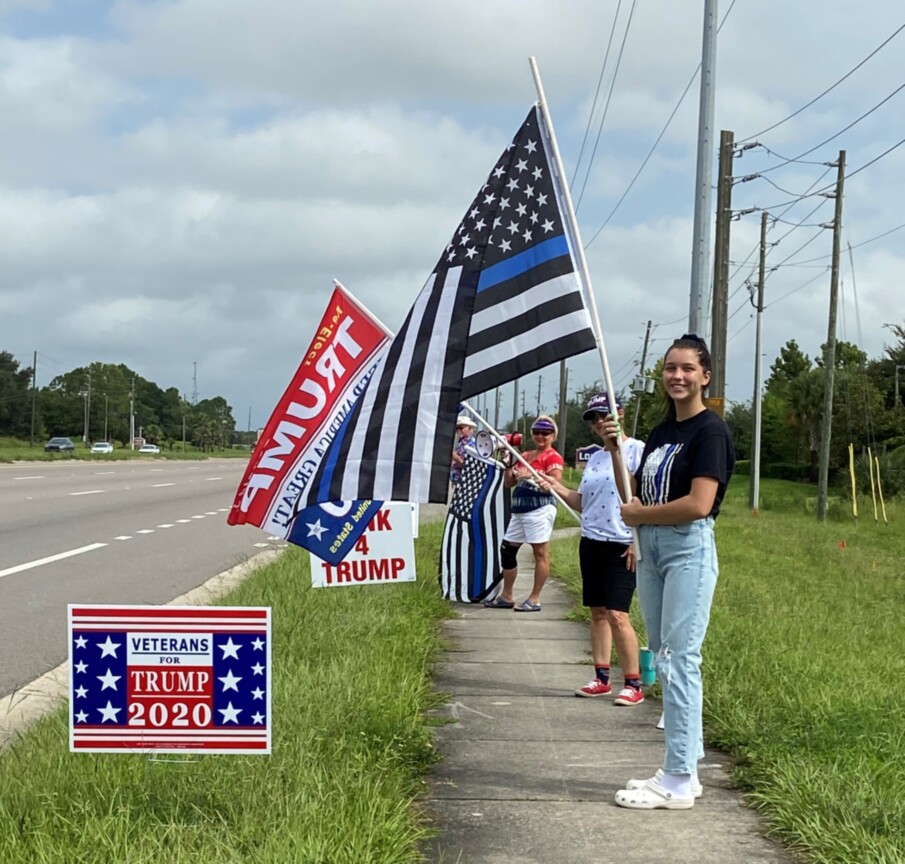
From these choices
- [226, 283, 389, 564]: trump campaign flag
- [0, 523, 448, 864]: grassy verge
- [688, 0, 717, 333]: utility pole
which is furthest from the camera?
[688, 0, 717, 333]: utility pole

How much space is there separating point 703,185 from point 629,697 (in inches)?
469

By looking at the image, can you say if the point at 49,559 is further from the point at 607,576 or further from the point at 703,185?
the point at 703,185

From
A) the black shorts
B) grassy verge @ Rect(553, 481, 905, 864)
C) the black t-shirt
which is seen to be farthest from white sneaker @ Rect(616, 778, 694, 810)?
the black shorts

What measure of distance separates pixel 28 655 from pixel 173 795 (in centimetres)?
437

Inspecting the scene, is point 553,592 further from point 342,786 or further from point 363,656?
Result: point 342,786

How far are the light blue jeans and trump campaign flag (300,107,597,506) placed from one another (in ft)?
3.14

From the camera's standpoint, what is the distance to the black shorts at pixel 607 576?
676cm

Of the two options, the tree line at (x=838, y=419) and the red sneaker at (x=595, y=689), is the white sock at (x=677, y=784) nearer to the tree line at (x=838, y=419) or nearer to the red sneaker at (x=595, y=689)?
the red sneaker at (x=595, y=689)

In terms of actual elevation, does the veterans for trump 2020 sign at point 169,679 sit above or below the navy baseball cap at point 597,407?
below

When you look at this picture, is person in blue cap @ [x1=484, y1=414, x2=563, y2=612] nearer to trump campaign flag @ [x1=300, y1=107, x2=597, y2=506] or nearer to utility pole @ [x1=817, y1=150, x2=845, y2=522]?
trump campaign flag @ [x1=300, y1=107, x2=597, y2=506]

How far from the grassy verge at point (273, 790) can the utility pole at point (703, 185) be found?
1111 cm

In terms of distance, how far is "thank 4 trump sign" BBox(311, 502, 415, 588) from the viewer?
8.45 metres

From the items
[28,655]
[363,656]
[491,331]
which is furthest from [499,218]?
[28,655]

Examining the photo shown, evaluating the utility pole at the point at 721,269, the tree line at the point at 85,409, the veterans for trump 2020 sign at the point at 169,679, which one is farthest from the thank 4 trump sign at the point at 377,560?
the tree line at the point at 85,409
